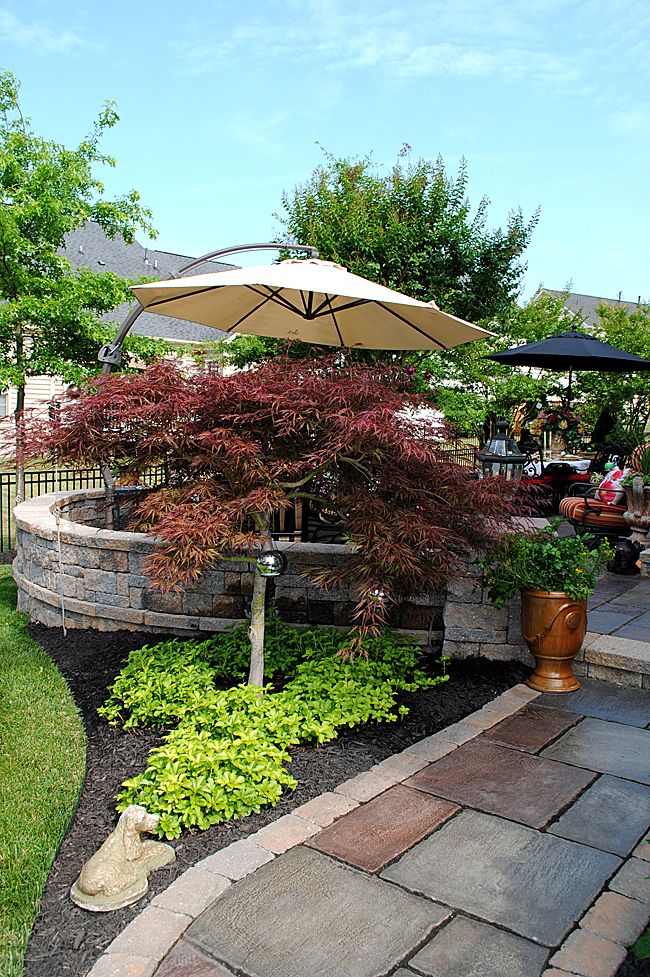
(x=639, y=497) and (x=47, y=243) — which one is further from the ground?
(x=47, y=243)

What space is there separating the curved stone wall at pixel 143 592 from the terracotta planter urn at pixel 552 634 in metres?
0.66

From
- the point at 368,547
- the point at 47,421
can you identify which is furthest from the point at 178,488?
the point at 368,547

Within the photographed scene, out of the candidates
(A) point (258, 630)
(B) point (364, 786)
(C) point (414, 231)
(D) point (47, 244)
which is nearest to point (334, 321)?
(A) point (258, 630)

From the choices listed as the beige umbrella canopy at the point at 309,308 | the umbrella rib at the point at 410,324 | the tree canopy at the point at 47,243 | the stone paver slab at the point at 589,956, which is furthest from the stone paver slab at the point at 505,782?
the tree canopy at the point at 47,243

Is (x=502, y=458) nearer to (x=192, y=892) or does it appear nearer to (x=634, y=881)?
(x=634, y=881)

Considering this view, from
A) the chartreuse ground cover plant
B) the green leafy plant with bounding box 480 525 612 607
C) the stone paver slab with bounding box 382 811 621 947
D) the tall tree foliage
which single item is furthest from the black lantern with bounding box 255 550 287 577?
the tall tree foliage

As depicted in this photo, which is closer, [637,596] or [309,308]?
A: [309,308]

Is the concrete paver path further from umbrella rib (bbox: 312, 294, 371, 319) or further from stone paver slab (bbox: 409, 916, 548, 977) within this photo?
umbrella rib (bbox: 312, 294, 371, 319)

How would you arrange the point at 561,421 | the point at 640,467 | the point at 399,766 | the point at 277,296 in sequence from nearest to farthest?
1. the point at 399,766
2. the point at 277,296
3. the point at 640,467
4. the point at 561,421

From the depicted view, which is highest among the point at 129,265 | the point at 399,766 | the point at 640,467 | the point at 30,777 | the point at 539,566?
the point at 129,265

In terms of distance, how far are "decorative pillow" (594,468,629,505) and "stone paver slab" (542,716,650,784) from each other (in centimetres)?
391

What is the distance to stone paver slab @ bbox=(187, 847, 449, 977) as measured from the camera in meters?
2.03

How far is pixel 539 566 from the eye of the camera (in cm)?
418

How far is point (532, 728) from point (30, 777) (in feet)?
8.30
